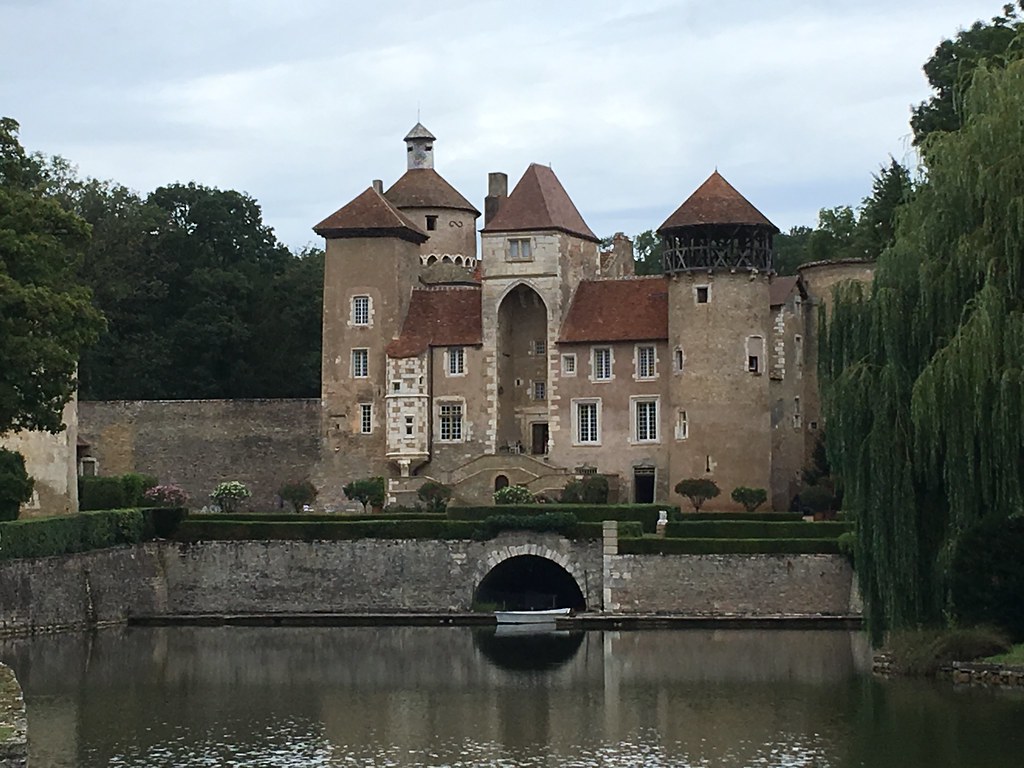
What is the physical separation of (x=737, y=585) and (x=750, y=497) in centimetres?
824

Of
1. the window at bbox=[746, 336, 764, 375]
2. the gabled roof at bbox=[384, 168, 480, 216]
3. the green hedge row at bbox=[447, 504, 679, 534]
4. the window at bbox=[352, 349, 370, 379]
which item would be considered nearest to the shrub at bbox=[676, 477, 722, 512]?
the window at bbox=[746, 336, 764, 375]

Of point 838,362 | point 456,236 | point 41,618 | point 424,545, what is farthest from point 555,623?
point 456,236

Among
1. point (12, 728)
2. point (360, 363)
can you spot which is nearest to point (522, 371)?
point (360, 363)

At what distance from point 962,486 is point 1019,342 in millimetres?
2697

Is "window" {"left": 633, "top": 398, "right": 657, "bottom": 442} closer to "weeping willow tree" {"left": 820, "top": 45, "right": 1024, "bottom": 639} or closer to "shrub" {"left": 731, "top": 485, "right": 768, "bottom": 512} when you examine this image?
"shrub" {"left": 731, "top": 485, "right": 768, "bottom": 512}

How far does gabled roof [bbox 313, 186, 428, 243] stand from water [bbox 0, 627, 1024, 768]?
18704 millimetres

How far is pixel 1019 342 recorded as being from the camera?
109 feet

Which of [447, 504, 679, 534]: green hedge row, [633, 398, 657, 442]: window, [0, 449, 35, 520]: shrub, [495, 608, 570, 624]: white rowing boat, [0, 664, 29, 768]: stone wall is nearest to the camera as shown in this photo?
[0, 664, 29, 768]: stone wall

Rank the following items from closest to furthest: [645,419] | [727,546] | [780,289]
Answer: [727,546], [645,419], [780,289]

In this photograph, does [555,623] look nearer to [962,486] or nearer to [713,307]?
[713,307]

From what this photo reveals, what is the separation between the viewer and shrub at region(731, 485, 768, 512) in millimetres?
58500

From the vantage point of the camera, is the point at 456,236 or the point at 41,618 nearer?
the point at 41,618

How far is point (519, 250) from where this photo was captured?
207 feet

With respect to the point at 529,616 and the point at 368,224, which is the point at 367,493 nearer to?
the point at 368,224
